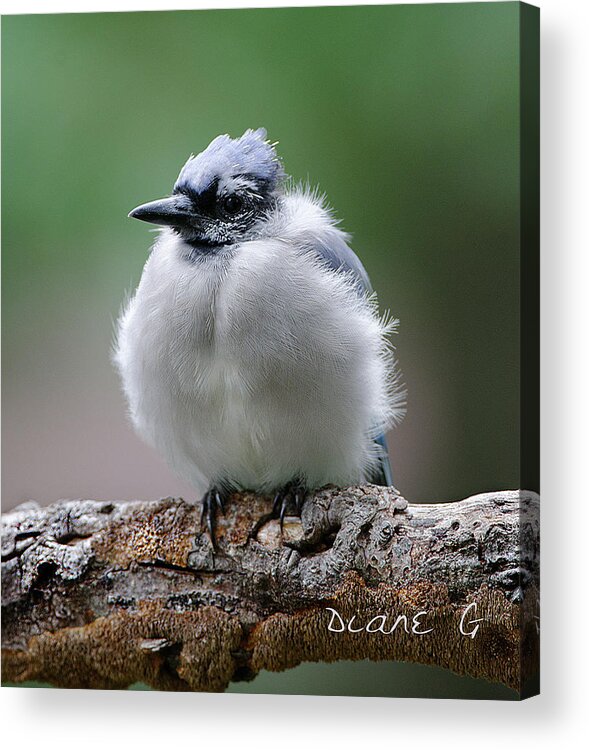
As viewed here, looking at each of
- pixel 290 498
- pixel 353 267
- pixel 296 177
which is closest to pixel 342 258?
pixel 353 267

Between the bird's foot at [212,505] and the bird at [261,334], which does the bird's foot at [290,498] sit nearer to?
the bird at [261,334]

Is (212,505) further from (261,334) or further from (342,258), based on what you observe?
(342,258)

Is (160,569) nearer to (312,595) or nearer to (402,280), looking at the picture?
(312,595)

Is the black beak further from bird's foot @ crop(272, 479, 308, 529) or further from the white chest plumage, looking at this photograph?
bird's foot @ crop(272, 479, 308, 529)

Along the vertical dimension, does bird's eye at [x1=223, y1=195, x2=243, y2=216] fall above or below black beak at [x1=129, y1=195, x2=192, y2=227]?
above

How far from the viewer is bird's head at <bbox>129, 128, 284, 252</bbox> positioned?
3.06m

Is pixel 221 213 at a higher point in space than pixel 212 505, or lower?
higher

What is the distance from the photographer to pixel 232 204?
308 centimetres

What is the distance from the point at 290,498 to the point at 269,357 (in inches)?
16.0

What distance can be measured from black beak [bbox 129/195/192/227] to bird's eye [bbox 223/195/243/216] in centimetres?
9

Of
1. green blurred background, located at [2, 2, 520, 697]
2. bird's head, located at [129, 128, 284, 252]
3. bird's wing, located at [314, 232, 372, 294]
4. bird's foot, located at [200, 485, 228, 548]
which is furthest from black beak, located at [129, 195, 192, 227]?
bird's foot, located at [200, 485, 228, 548]

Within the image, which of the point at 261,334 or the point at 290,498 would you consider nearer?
the point at 261,334
